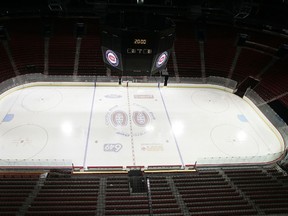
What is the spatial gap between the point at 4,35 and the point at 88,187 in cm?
1407

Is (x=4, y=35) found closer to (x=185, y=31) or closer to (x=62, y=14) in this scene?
(x=62, y=14)

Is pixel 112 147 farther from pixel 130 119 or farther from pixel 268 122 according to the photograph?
pixel 268 122

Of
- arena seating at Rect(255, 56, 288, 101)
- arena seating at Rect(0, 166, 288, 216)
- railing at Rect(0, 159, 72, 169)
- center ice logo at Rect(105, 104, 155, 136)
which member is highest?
arena seating at Rect(255, 56, 288, 101)

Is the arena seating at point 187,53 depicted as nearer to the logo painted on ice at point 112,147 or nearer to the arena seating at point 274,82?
the arena seating at point 274,82

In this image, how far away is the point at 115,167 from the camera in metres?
9.77

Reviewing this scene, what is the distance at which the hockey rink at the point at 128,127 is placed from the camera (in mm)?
10398

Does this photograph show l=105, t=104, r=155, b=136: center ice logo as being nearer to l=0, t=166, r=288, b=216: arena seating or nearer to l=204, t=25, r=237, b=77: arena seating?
l=0, t=166, r=288, b=216: arena seating

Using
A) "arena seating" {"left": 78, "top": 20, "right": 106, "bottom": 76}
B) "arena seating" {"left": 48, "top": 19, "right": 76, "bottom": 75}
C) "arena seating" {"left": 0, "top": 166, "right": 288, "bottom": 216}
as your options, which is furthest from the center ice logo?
"arena seating" {"left": 48, "top": 19, "right": 76, "bottom": 75}

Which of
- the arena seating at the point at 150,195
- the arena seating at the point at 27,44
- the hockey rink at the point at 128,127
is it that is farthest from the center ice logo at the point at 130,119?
the arena seating at the point at 27,44

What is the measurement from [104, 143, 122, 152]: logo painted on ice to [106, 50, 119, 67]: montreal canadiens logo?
4508 millimetres

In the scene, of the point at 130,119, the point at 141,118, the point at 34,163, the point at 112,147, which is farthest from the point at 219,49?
the point at 34,163

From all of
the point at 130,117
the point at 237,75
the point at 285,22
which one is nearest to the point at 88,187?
the point at 130,117

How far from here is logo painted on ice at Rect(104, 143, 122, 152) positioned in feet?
35.2

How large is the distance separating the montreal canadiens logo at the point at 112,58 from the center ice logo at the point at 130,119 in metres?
4.92
